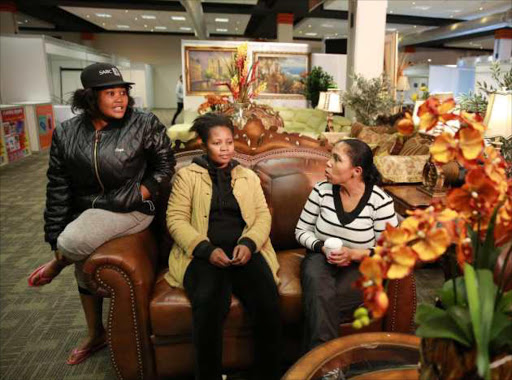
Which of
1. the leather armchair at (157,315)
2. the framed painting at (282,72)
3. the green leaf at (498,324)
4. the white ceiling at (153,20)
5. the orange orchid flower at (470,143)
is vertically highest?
the white ceiling at (153,20)

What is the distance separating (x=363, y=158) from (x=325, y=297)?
0.70 m

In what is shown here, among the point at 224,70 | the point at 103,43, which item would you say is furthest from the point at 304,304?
the point at 103,43

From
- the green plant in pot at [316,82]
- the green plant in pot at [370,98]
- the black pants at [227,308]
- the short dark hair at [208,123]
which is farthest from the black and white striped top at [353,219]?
the green plant in pot at [316,82]

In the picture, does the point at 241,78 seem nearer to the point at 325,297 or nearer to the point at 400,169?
the point at 400,169

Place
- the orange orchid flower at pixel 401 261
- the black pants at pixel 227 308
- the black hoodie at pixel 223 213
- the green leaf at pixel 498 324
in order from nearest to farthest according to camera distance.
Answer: the orange orchid flower at pixel 401 261 → the green leaf at pixel 498 324 → the black pants at pixel 227 308 → the black hoodie at pixel 223 213

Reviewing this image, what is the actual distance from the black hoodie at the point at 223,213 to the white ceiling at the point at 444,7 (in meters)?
10.00

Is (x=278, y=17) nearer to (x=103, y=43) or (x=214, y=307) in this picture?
(x=103, y=43)

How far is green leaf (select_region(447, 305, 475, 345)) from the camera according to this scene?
98 centimetres

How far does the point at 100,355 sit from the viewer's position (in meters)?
2.43

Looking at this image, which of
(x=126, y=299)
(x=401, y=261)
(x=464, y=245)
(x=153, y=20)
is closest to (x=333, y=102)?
(x=126, y=299)

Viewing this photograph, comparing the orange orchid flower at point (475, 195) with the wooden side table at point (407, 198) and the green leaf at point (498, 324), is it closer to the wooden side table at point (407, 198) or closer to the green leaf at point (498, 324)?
the green leaf at point (498, 324)

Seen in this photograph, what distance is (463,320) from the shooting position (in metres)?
0.98

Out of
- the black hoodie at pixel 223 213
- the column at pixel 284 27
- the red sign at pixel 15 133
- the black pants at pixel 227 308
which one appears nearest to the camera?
the black pants at pixel 227 308

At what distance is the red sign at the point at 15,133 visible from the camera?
25.6 ft
